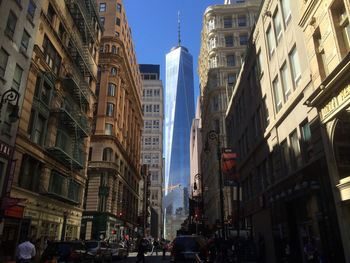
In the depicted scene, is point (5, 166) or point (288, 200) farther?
point (5, 166)

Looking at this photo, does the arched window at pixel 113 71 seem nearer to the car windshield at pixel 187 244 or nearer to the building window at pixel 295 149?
the building window at pixel 295 149

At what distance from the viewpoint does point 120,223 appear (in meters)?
69.3

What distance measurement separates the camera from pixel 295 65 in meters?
21.9

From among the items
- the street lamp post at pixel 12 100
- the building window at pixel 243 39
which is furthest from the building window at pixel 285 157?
the building window at pixel 243 39

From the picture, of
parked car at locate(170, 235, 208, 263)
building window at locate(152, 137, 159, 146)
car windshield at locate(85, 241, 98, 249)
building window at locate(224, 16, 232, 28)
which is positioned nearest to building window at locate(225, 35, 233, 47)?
building window at locate(224, 16, 232, 28)

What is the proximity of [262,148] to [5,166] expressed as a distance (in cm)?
2014

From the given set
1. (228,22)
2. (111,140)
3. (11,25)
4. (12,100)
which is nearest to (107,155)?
(111,140)

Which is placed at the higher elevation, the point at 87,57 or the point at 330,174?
the point at 87,57

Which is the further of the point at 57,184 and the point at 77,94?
the point at 77,94

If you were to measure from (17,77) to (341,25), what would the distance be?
23.0 metres

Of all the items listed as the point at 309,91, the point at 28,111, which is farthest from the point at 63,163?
the point at 309,91

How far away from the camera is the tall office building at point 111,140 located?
189 ft

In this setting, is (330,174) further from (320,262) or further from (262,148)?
(262,148)

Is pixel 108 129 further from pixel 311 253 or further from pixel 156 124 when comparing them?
pixel 156 124
